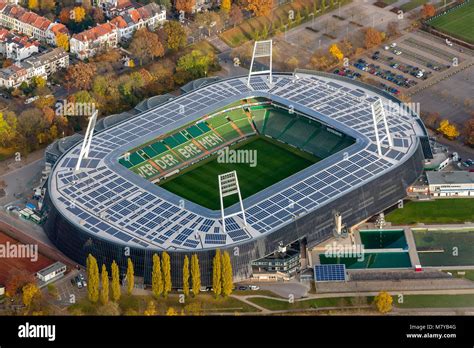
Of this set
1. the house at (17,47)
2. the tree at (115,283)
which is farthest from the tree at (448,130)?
the house at (17,47)

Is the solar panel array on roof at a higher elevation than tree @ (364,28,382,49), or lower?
lower

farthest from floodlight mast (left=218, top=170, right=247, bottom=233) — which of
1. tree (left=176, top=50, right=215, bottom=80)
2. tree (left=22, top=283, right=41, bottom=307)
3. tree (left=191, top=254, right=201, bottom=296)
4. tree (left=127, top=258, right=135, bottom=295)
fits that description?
tree (left=176, top=50, right=215, bottom=80)

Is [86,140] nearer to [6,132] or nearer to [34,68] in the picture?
[6,132]

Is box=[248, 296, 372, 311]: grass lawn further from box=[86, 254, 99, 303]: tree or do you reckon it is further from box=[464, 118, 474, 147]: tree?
box=[464, 118, 474, 147]: tree

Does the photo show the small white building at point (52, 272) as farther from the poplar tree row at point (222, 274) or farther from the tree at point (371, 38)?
the tree at point (371, 38)

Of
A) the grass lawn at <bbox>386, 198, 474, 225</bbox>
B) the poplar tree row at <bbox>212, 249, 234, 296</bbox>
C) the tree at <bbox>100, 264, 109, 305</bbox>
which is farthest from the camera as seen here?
the grass lawn at <bbox>386, 198, 474, 225</bbox>

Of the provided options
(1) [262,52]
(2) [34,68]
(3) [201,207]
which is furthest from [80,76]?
(3) [201,207]

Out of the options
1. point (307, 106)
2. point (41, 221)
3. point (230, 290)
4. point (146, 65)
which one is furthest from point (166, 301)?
point (146, 65)

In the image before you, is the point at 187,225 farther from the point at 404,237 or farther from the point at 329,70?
the point at 329,70
